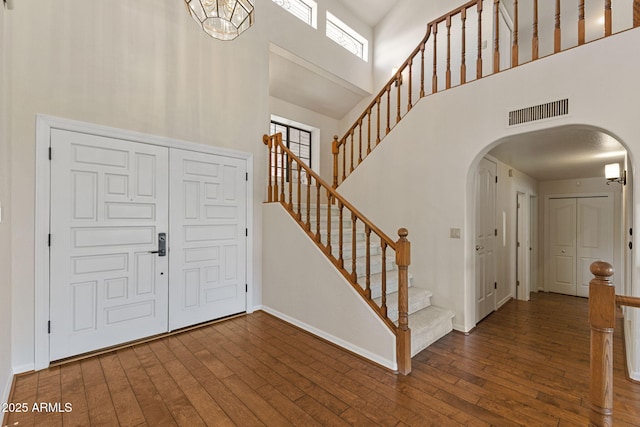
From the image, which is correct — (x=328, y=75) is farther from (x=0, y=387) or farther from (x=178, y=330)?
(x=0, y=387)

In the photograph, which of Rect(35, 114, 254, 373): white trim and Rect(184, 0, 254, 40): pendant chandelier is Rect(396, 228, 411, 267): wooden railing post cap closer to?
Rect(184, 0, 254, 40): pendant chandelier

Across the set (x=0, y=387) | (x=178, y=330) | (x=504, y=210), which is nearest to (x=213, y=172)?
(x=178, y=330)

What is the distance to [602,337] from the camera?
4.46 ft

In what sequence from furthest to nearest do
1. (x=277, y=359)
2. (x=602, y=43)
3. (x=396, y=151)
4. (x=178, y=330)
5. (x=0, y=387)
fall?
→ (x=396, y=151) → (x=178, y=330) → (x=277, y=359) → (x=602, y=43) → (x=0, y=387)

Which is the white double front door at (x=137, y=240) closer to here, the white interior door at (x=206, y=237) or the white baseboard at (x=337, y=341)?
the white interior door at (x=206, y=237)

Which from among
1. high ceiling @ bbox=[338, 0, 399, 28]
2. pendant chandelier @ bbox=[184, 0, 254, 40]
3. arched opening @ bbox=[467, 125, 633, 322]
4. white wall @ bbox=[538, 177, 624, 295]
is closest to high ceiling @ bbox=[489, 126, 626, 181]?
arched opening @ bbox=[467, 125, 633, 322]

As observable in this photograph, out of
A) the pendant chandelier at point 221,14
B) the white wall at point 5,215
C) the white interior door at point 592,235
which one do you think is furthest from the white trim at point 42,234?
the white interior door at point 592,235

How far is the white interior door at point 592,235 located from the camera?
5.27 metres

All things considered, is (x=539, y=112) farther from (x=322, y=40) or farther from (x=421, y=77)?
(x=322, y=40)

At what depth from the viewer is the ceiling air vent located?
8.85 ft

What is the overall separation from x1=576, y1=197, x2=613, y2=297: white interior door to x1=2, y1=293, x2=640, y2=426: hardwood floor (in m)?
2.83

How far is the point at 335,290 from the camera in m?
3.01

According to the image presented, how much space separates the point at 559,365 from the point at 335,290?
2.13 m

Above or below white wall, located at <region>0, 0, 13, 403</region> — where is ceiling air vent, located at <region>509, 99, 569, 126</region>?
above
